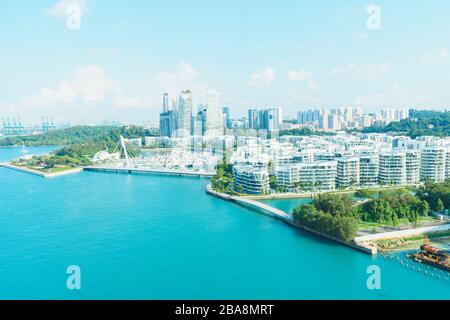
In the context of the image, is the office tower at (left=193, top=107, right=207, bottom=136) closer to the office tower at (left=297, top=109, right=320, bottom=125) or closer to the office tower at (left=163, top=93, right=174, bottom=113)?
the office tower at (left=163, top=93, right=174, bottom=113)

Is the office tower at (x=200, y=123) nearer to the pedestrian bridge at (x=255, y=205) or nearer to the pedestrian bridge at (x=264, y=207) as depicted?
the pedestrian bridge at (x=255, y=205)

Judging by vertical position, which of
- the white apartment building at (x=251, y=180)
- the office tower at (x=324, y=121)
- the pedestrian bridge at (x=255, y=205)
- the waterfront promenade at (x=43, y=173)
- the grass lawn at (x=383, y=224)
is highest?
the office tower at (x=324, y=121)

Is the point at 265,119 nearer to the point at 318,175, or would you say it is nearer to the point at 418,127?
the point at 418,127

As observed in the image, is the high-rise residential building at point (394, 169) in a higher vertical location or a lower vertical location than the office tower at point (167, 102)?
lower

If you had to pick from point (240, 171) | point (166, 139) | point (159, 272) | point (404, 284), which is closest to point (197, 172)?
point (240, 171)

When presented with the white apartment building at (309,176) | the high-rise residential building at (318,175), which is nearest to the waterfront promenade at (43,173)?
the white apartment building at (309,176)

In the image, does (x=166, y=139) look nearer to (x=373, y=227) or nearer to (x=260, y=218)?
(x=260, y=218)

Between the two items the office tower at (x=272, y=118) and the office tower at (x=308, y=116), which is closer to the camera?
the office tower at (x=272, y=118)
